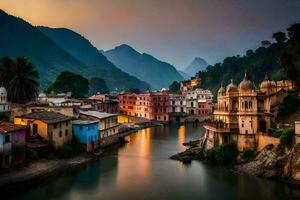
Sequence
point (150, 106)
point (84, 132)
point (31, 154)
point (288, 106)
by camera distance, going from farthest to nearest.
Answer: point (150, 106) < point (288, 106) < point (84, 132) < point (31, 154)

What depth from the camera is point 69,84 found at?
354 ft

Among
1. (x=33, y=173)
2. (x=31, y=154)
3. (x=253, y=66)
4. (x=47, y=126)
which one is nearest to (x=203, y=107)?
(x=253, y=66)

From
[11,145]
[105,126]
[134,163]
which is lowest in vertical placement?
[134,163]

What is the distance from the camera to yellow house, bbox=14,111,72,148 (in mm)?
46594

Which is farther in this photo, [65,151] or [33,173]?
[65,151]

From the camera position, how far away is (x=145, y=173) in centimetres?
4416

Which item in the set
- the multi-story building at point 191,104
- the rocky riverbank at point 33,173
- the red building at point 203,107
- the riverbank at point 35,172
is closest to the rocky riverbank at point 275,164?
the riverbank at point 35,172

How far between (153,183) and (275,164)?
12772 millimetres

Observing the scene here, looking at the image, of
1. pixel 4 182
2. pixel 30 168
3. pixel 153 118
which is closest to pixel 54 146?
pixel 30 168

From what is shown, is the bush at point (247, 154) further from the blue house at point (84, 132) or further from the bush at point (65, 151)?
the bush at point (65, 151)

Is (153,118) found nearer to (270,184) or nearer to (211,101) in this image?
(211,101)

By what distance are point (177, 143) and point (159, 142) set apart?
11.6 feet

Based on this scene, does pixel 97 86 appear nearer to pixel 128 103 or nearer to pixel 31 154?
pixel 128 103

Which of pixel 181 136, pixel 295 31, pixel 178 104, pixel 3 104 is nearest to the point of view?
pixel 3 104
